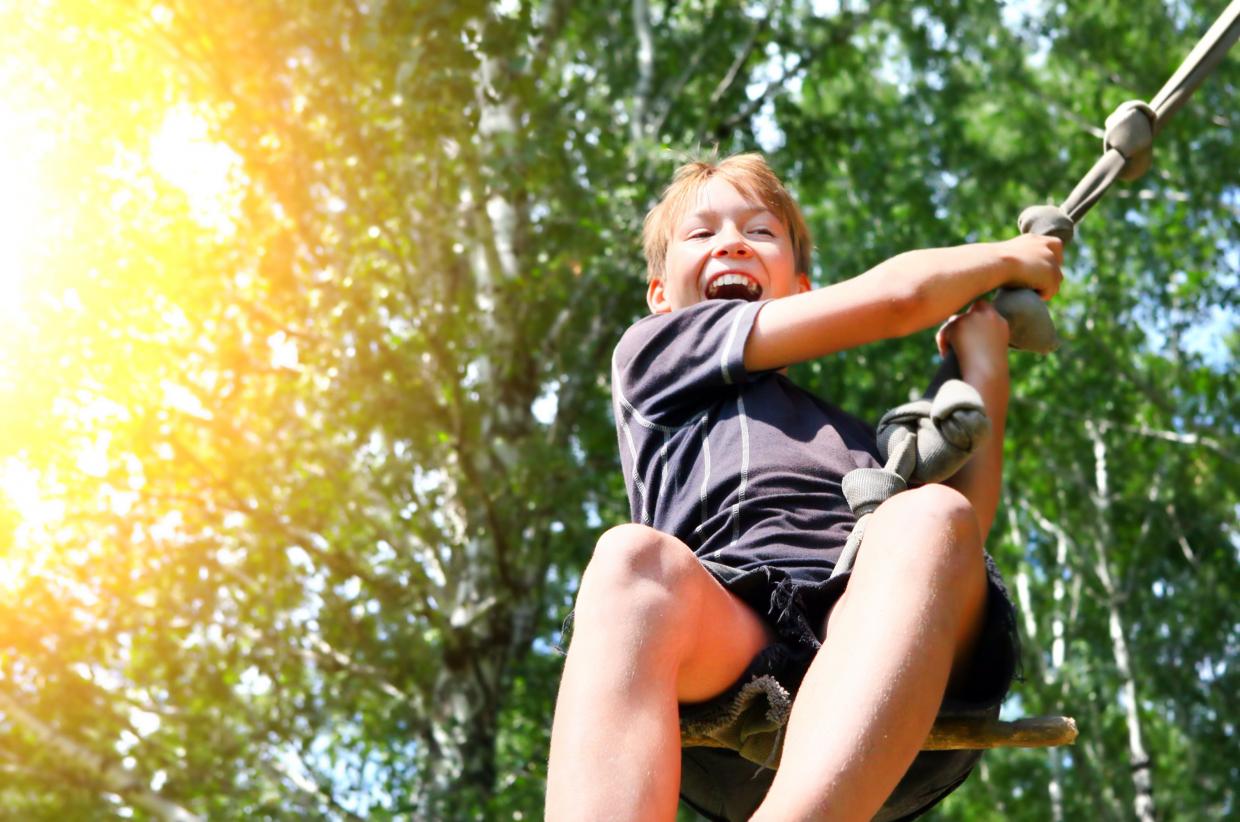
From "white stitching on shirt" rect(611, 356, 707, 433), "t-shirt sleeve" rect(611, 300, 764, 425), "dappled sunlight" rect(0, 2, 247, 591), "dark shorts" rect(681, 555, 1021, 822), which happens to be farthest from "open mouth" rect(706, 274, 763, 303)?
"dappled sunlight" rect(0, 2, 247, 591)

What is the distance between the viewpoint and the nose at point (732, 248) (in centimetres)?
251

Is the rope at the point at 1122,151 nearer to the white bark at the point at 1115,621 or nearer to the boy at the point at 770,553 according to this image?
the boy at the point at 770,553

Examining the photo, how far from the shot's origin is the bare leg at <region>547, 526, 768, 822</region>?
5.42 feet

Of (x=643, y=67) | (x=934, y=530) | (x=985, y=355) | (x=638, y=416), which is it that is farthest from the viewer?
(x=643, y=67)

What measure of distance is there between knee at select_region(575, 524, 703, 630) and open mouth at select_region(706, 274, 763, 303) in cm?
77

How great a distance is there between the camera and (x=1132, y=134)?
243cm

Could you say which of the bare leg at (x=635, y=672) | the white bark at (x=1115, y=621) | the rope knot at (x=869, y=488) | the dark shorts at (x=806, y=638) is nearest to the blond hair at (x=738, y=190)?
the rope knot at (x=869, y=488)

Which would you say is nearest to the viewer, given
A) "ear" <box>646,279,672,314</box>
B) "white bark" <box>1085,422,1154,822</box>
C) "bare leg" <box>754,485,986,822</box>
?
"bare leg" <box>754,485,986,822</box>

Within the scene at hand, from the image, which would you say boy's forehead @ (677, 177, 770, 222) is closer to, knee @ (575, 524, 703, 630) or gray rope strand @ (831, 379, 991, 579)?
gray rope strand @ (831, 379, 991, 579)

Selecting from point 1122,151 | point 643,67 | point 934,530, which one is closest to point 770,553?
point 934,530

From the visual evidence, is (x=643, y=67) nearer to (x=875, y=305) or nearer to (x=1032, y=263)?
(x=1032, y=263)

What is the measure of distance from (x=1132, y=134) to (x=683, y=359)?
0.87 metres

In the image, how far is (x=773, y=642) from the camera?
6.55ft

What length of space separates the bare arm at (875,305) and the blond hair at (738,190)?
1.33ft
